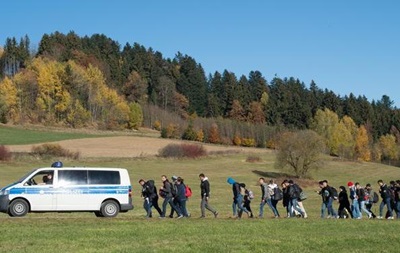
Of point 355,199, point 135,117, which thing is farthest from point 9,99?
point 355,199

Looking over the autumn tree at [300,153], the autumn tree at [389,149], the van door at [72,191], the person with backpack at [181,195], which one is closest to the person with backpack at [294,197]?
the person with backpack at [181,195]

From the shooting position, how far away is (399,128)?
186750 millimetres

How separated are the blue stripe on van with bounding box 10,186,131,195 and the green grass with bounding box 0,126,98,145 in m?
67.6

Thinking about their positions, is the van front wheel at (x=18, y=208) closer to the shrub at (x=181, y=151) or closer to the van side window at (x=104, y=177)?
the van side window at (x=104, y=177)

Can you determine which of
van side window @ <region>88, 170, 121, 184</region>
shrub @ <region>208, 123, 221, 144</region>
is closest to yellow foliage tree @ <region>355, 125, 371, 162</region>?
shrub @ <region>208, 123, 221, 144</region>

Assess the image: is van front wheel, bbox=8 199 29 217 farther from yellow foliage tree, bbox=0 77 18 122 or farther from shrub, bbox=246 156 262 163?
yellow foliage tree, bbox=0 77 18 122

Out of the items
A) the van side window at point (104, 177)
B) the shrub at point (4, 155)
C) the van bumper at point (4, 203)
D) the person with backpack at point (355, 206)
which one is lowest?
the person with backpack at point (355, 206)

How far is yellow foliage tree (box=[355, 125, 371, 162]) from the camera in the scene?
151 m

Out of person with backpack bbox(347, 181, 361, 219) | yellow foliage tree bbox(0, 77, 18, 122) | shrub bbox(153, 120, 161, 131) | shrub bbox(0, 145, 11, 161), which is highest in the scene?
yellow foliage tree bbox(0, 77, 18, 122)

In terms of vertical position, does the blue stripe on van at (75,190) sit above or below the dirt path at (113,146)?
below

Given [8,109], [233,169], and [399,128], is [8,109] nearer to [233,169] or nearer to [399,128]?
[233,169]

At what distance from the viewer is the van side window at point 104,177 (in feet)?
74.8

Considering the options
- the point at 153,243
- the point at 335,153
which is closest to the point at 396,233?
the point at 153,243

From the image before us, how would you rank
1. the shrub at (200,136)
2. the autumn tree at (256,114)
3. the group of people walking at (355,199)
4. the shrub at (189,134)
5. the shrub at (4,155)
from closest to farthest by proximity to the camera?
the group of people walking at (355,199) < the shrub at (4,155) < the shrub at (189,134) < the shrub at (200,136) < the autumn tree at (256,114)
